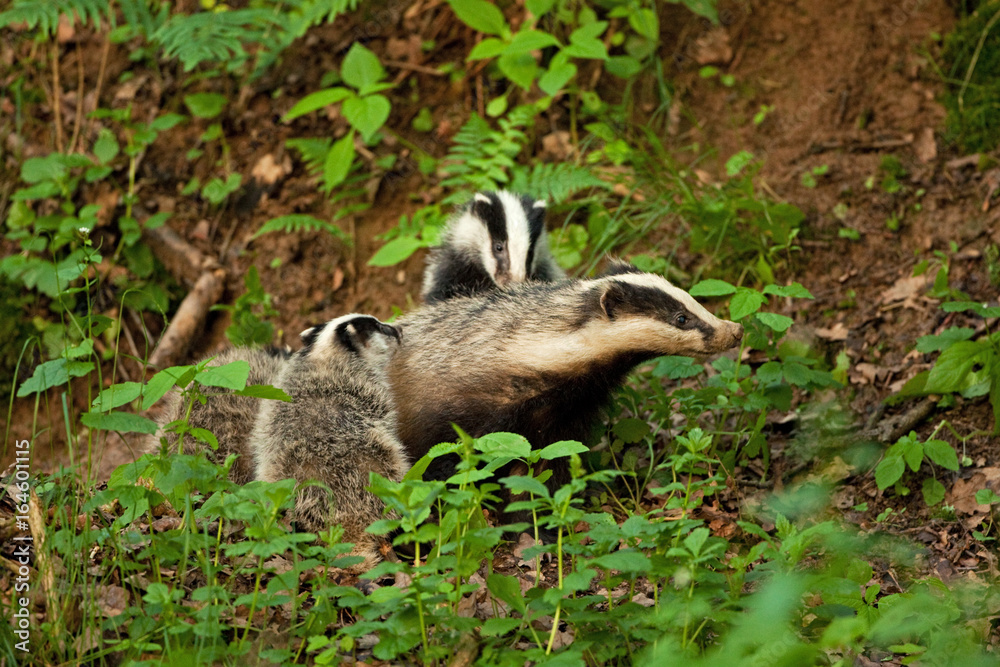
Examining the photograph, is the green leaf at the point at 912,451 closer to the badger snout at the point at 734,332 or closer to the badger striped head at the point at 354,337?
the badger snout at the point at 734,332

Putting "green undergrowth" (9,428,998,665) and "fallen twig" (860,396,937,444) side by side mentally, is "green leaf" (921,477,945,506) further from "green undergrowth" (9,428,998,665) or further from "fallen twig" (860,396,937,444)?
"green undergrowth" (9,428,998,665)

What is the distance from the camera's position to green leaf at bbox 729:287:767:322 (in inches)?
172

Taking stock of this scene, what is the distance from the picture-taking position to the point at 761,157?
22.4ft

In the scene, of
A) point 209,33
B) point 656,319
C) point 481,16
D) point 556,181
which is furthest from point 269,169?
point 656,319

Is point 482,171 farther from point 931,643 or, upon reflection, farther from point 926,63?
point 931,643

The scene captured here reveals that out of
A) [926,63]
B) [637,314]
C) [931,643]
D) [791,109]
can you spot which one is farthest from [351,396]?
[926,63]

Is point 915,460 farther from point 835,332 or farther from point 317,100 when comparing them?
point 317,100

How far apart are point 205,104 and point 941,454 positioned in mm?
6281

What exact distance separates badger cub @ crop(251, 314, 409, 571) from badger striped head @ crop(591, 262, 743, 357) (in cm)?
115

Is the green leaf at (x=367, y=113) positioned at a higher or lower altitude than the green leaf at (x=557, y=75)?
lower

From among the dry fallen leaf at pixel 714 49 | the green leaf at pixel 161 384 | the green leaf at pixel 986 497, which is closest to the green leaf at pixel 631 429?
the green leaf at pixel 986 497

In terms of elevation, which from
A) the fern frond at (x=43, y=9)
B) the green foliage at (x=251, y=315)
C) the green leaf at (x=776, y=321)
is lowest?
the green foliage at (x=251, y=315)

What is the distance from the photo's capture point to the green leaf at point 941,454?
4.20 m

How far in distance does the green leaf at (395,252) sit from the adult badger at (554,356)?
2.03 meters
